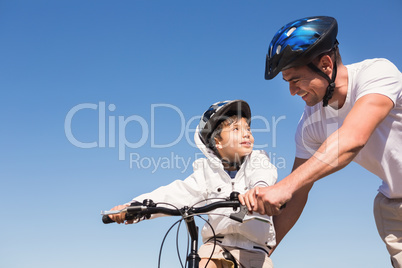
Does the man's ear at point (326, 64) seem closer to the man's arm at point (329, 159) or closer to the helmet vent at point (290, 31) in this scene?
the helmet vent at point (290, 31)

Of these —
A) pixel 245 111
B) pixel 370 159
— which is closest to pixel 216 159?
pixel 245 111

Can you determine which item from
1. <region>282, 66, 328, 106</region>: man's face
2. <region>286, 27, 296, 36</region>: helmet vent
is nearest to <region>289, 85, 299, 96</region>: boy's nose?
<region>282, 66, 328, 106</region>: man's face

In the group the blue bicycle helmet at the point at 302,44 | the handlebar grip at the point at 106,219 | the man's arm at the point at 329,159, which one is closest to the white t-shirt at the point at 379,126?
the man's arm at the point at 329,159

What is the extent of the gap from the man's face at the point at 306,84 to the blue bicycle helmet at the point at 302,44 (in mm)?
52

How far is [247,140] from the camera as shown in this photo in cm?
468

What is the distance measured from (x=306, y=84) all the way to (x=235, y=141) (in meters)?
1.14

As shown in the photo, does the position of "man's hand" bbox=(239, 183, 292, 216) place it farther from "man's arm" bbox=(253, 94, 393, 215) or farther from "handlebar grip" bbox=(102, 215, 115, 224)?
"handlebar grip" bbox=(102, 215, 115, 224)

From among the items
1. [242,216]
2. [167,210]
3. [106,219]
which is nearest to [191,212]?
[167,210]

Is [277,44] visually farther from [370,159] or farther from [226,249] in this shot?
[226,249]

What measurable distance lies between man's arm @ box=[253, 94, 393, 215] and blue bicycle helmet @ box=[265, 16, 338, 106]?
2.70ft

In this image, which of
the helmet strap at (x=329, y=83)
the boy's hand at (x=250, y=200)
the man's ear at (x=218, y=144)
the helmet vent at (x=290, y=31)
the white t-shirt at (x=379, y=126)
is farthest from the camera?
the man's ear at (x=218, y=144)

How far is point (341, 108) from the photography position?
13.0ft

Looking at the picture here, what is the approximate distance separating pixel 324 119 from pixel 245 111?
3.79 feet

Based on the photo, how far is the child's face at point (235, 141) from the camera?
15.2ft
